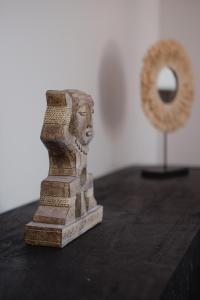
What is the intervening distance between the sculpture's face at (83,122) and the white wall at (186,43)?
1612 mm

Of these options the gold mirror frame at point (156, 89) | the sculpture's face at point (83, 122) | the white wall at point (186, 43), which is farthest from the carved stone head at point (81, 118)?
the white wall at point (186, 43)

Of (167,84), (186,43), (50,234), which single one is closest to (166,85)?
(167,84)

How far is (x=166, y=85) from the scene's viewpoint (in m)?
1.95

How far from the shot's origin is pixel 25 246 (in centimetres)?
94

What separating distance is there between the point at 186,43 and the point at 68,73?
1.16 metres

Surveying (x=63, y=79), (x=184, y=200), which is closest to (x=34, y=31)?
(x=63, y=79)

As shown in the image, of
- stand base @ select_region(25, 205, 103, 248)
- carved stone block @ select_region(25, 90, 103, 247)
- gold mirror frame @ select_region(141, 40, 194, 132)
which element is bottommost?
stand base @ select_region(25, 205, 103, 248)

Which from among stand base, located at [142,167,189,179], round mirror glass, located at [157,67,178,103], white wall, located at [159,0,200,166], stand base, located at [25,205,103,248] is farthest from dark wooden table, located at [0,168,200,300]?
white wall, located at [159,0,200,166]

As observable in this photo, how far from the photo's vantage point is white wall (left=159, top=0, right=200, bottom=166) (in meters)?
2.54

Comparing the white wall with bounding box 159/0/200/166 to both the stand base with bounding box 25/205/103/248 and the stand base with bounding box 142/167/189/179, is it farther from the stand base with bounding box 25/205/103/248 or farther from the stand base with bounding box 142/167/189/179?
the stand base with bounding box 25/205/103/248

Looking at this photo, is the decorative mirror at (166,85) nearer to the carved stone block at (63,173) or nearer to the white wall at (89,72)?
the white wall at (89,72)

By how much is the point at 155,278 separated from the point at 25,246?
31 cm

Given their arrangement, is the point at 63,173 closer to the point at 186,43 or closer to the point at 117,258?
the point at 117,258

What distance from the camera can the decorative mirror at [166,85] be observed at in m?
1.87
